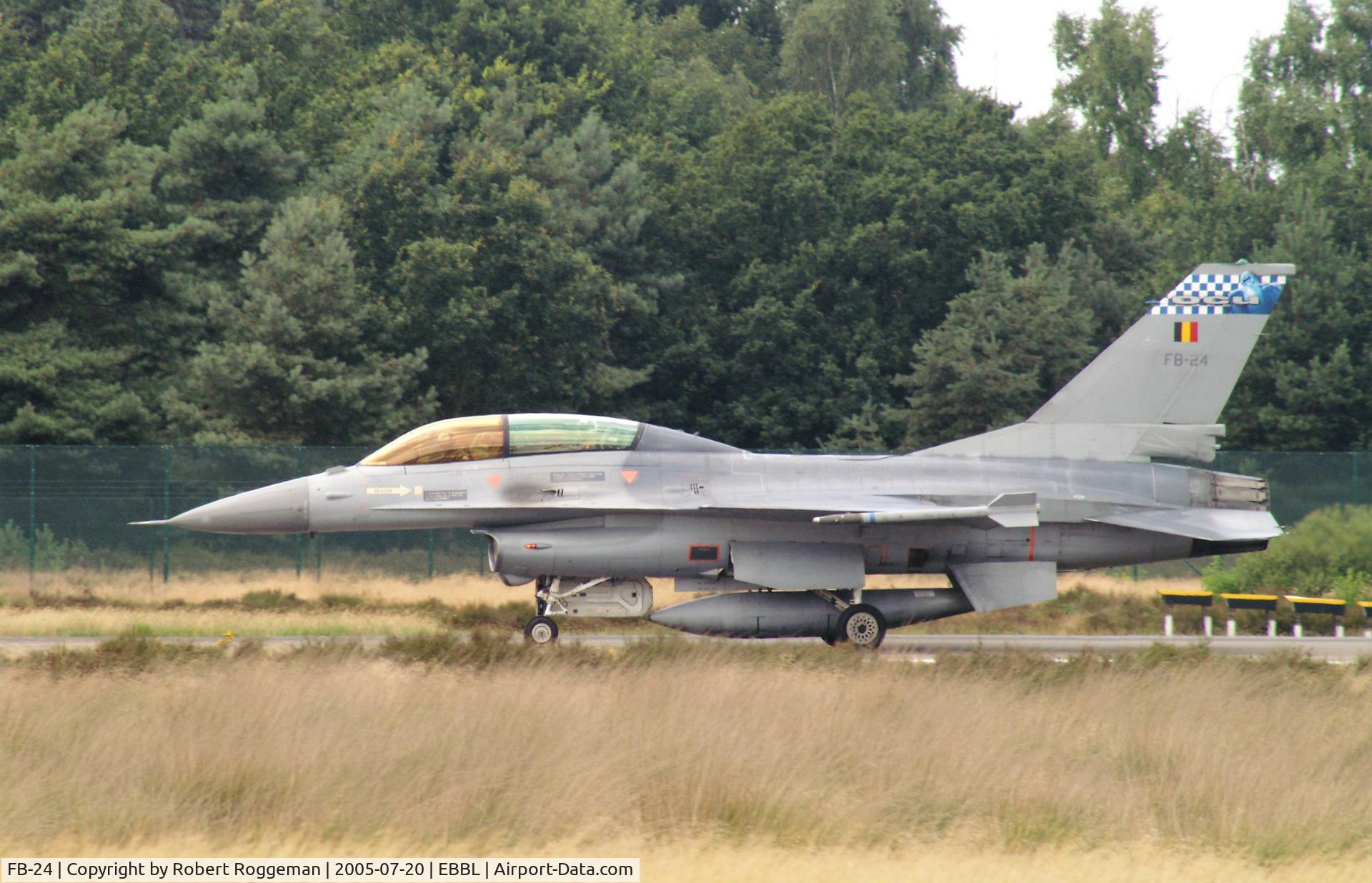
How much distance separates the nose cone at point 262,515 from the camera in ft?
55.9

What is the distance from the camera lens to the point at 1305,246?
43969 mm

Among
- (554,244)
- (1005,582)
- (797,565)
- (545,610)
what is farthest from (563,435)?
(554,244)

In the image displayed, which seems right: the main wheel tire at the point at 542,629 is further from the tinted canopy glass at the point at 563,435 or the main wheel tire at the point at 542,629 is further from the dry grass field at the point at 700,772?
the dry grass field at the point at 700,772

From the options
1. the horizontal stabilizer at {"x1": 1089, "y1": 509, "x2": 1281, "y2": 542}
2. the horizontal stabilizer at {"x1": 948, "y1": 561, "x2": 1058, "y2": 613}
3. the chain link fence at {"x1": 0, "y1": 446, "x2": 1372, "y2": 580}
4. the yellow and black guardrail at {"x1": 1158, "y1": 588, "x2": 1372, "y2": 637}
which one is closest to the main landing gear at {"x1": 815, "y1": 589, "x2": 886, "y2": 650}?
the horizontal stabilizer at {"x1": 948, "y1": 561, "x2": 1058, "y2": 613}

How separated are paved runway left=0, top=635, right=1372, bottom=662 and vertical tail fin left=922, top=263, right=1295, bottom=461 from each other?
2.43 metres

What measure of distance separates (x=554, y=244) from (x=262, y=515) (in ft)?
77.3

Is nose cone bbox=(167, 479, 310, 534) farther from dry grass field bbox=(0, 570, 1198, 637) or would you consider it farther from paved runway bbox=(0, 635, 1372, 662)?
dry grass field bbox=(0, 570, 1198, 637)

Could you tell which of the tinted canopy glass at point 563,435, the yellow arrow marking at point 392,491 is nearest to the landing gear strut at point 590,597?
the tinted canopy glass at point 563,435

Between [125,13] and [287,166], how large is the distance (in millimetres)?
8511

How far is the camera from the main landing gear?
1738 centimetres

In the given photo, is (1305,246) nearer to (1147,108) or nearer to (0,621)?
(1147,108)

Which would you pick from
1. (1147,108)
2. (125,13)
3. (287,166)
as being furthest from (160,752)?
(1147,108)

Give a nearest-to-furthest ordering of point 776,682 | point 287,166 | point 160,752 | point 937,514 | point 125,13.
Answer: point 160,752 → point 776,682 → point 937,514 → point 287,166 → point 125,13

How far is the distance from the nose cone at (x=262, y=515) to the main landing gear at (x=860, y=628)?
20.4 feet
